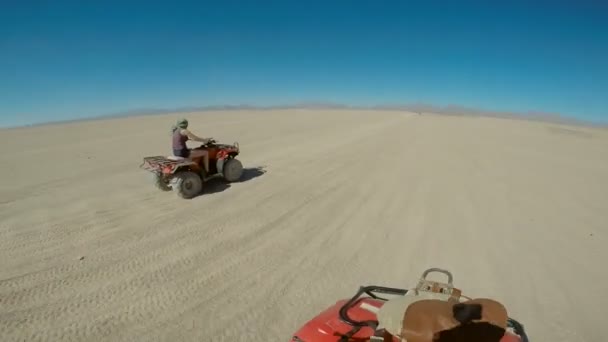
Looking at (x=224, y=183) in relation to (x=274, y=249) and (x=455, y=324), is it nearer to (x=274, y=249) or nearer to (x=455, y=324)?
(x=274, y=249)

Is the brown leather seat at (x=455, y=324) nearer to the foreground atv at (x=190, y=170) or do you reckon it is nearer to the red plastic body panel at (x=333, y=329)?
the red plastic body panel at (x=333, y=329)

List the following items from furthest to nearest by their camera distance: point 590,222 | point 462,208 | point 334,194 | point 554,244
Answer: point 334,194 < point 462,208 < point 590,222 < point 554,244

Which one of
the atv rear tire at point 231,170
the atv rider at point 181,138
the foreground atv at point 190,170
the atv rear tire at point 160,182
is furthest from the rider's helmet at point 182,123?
the atv rear tire at point 231,170

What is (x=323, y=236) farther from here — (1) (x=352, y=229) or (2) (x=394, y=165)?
(2) (x=394, y=165)

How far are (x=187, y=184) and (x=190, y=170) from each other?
428mm

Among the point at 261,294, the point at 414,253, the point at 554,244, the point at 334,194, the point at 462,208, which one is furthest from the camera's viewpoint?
the point at 334,194

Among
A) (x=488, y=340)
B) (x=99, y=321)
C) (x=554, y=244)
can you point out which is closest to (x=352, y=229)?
(x=554, y=244)

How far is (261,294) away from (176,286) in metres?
1.06

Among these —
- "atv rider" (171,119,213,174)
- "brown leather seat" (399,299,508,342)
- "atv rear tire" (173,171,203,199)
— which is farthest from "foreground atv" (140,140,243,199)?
"brown leather seat" (399,299,508,342)

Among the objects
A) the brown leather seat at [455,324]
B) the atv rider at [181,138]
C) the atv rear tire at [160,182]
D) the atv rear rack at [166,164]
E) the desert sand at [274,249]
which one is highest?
the atv rider at [181,138]

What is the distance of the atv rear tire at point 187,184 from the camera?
7.80 m

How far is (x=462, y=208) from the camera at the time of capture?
775 cm

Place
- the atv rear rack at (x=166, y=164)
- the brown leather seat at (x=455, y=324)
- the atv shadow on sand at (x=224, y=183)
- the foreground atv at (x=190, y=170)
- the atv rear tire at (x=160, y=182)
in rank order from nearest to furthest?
the brown leather seat at (x=455, y=324) → the atv rear rack at (x=166, y=164) → the foreground atv at (x=190, y=170) → the atv rear tire at (x=160, y=182) → the atv shadow on sand at (x=224, y=183)

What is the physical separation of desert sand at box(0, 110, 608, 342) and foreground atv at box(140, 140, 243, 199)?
0.27 m
